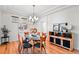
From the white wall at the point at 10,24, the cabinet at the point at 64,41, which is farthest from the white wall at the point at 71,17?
the white wall at the point at 10,24

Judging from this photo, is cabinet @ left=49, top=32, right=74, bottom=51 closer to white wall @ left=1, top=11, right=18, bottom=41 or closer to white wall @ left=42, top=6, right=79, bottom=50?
white wall @ left=42, top=6, right=79, bottom=50

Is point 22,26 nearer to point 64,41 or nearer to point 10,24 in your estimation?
point 10,24

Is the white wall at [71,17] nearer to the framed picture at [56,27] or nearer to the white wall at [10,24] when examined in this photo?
the framed picture at [56,27]

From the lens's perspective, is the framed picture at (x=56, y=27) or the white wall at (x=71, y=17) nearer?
the white wall at (x=71, y=17)

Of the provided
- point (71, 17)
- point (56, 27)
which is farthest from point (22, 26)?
point (71, 17)

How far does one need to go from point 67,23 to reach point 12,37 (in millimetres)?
3185

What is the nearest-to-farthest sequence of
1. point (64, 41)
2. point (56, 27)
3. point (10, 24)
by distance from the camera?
point (64, 41) < point (10, 24) < point (56, 27)

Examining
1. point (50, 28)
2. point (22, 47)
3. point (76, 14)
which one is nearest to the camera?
point (22, 47)

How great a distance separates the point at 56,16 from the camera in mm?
4617

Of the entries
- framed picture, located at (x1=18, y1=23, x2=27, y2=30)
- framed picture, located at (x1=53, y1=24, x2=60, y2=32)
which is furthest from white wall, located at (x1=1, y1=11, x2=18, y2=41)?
framed picture, located at (x1=53, y1=24, x2=60, y2=32)

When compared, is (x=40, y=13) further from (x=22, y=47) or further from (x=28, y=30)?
(x=22, y=47)

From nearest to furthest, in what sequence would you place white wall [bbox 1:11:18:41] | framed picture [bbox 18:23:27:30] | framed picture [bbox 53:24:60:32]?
white wall [bbox 1:11:18:41] < framed picture [bbox 18:23:27:30] < framed picture [bbox 53:24:60:32]

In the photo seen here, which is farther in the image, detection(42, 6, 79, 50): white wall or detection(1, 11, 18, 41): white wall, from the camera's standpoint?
detection(1, 11, 18, 41): white wall
